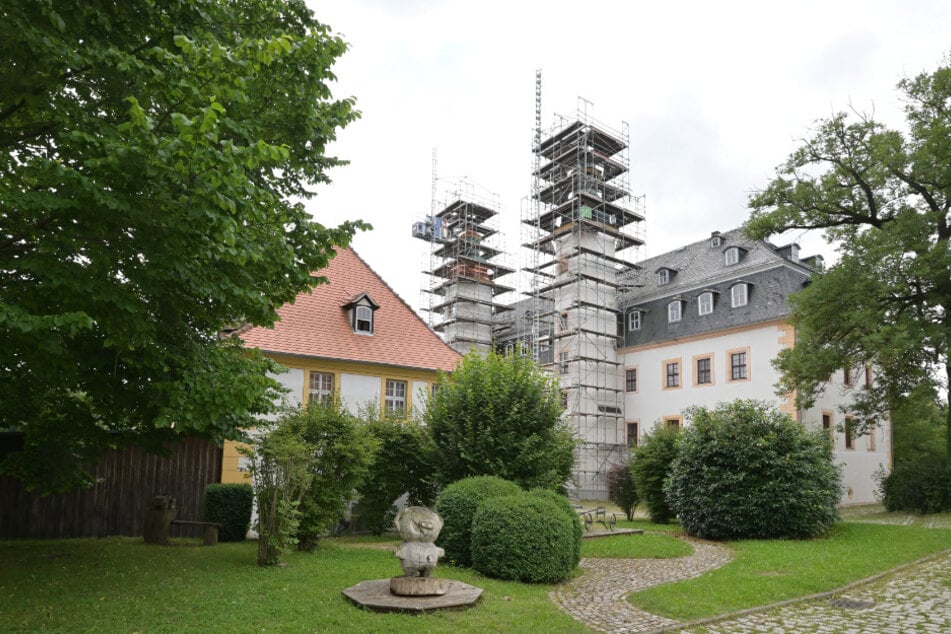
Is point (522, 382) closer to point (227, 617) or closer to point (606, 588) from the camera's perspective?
point (606, 588)

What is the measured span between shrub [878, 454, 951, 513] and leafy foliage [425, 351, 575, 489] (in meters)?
12.9

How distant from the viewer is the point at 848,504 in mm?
29406

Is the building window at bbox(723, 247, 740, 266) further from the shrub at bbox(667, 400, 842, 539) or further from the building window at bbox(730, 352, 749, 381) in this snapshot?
the shrub at bbox(667, 400, 842, 539)

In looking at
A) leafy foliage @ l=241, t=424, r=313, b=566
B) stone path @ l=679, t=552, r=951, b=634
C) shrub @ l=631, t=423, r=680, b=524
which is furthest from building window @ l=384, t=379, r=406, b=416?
stone path @ l=679, t=552, r=951, b=634

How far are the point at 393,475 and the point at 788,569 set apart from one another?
8737 mm

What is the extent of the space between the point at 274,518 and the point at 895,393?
816 inches

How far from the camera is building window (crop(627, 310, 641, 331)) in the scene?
38844 millimetres

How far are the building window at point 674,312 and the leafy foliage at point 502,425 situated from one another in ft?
76.2

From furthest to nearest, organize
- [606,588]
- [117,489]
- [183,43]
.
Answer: [117,489] < [606,588] < [183,43]

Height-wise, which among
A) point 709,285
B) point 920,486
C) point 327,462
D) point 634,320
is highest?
point 709,285

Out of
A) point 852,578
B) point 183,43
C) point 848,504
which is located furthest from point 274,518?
point 848,504

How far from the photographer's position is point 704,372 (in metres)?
34.1

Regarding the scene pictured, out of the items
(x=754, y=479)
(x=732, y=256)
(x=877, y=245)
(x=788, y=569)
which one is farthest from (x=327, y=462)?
(x=732, y=256)

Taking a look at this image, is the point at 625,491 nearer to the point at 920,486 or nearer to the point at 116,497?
the point at 920,486
